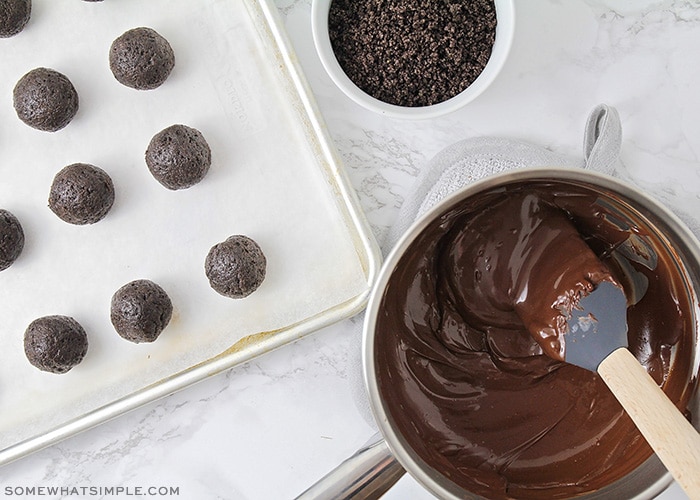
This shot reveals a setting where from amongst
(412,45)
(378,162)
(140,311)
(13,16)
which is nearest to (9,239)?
(140,311)

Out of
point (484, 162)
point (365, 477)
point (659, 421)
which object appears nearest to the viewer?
point (659, 421)

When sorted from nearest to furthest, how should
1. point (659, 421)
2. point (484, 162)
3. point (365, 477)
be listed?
point (659, 421) → point (365, 477) → point (484, 162)

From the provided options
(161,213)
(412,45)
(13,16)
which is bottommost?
(161,213)

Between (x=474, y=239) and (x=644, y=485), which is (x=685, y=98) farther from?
(x=644, y=485)

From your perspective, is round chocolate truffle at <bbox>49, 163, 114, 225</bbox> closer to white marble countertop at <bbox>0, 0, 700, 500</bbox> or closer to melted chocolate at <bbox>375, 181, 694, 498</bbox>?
white marble countertop at <bbox>0, 0, 700, 500</bbox>

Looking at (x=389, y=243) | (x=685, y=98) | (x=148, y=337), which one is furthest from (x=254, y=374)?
(x=685, y=98)

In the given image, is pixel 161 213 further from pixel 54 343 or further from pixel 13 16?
pixel 13 16

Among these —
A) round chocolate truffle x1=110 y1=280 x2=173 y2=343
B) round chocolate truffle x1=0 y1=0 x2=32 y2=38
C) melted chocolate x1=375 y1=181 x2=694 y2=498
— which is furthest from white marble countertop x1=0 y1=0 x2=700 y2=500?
→ round chocolate truffle x1=0 y1=0 x2=32 y2=38
